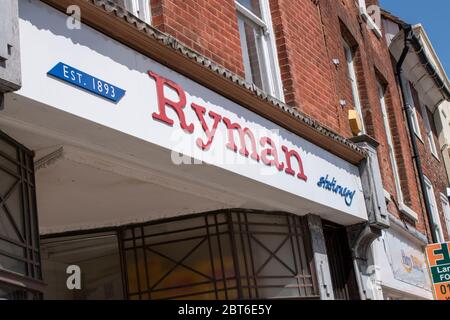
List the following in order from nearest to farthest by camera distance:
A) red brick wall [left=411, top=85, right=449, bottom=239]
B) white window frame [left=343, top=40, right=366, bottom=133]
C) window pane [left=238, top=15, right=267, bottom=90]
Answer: window pane [left=238, top=15, right=267, bottom=90] < white window frame [left=343, top=40, right=366, bottom=133] < red brick wall [left=411, top=85, right=449, bottom=239]

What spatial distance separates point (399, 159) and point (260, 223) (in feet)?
24.0

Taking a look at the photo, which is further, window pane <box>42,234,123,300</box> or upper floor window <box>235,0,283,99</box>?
upper floor window <box>235,0,283,99</box>

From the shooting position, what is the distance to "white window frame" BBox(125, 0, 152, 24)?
7613 millimetres

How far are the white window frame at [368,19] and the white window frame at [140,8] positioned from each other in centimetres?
844

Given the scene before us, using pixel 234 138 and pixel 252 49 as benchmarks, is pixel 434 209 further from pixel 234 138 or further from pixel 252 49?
pixel 234 138

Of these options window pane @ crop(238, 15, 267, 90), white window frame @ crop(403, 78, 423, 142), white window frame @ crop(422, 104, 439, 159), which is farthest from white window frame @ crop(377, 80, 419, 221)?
window pane @ crop(238, 15, 267, 90)

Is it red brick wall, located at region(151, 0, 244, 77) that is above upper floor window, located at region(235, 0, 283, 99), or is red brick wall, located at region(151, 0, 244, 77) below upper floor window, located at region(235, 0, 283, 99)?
below

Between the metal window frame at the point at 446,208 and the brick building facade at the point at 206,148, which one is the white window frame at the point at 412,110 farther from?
the brick building facade at the point at 206,148

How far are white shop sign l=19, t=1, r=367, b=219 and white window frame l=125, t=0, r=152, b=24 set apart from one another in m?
0.95

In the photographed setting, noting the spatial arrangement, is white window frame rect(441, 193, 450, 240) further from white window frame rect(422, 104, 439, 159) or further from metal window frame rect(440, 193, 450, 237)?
Result: white window frame rect(422, 104, 439, 159)

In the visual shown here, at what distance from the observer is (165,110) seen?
6.65 meters

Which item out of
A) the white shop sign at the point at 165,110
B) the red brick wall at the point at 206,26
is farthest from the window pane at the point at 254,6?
the white shop sign at the point at 165,110
